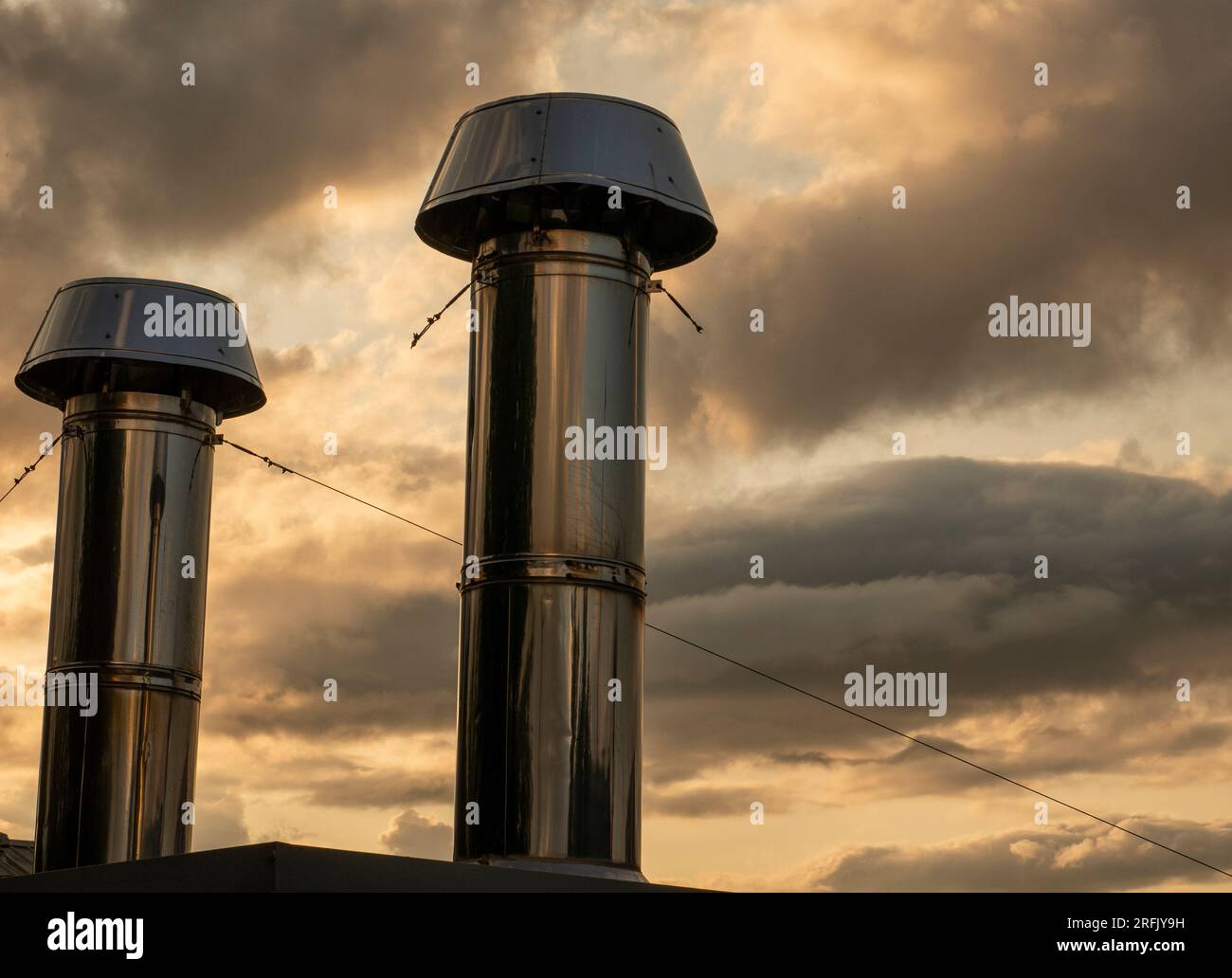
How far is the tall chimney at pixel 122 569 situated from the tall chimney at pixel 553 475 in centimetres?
529

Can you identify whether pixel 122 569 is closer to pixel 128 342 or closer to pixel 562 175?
pixel 128 342

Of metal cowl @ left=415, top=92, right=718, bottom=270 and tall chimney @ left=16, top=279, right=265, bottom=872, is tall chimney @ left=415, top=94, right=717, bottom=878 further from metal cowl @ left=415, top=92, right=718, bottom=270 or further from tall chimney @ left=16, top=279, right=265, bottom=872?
tall chimney @ left=16, top=279, right=265, bottom=872

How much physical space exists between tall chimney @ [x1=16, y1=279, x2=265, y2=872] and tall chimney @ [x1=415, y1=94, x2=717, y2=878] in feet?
17.4

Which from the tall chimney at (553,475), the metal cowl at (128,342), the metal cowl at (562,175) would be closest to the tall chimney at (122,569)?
the metal cowl at (128,342)

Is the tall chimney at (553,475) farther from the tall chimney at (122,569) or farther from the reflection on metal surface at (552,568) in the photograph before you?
the tall chimney at (122,569)

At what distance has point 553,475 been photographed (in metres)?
13.2

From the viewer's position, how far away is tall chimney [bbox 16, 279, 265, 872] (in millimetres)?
18156

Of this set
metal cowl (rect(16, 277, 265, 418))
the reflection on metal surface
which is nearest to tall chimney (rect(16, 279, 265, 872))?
metal cowl (rect(16, 277, 265, 418))

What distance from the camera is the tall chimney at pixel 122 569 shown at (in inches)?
715

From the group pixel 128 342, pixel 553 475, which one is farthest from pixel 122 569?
pixel 553 475
